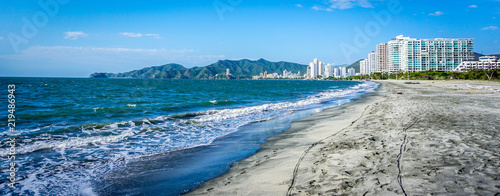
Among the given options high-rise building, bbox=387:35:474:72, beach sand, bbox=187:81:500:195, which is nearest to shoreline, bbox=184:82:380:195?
beach sand, bbox=187:81:500:195

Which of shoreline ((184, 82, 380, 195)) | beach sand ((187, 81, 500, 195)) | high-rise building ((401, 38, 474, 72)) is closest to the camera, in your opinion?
beach sand ((187, 81, 500, 195))

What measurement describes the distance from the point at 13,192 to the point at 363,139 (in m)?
8.22

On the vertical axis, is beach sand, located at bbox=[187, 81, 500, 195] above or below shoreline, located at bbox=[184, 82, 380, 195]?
above

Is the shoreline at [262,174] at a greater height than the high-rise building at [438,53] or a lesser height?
lesser

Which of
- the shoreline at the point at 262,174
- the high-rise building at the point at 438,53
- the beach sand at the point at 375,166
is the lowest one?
the shoreline at the point at 262,174

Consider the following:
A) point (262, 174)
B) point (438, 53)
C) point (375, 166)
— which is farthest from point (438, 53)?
point (262, 174)

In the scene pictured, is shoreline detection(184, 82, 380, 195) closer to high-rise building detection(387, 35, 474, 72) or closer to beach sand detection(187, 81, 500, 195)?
beach sand detection(187, 81, 500, 195)

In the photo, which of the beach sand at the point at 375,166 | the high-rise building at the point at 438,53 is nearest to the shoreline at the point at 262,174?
the beach sand at the point at 375,166

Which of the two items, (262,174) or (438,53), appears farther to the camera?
(438,53)

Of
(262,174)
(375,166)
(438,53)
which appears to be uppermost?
(438,53)

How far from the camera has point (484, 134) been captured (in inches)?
288

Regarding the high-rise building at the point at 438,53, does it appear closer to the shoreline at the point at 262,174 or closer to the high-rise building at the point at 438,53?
the high-rise building at the point at 438,53

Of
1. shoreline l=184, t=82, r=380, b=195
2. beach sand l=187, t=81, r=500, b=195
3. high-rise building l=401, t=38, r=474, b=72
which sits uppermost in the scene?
high-rise building l=401, t=38, r=474, b=72

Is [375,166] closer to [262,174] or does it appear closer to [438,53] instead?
[262,174]
